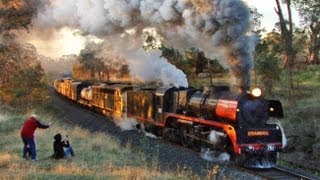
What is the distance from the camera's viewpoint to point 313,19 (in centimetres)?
4681

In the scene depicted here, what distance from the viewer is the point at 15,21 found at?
89.6ft

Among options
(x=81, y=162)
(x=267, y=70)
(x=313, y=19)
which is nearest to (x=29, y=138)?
(x=81, y=162)

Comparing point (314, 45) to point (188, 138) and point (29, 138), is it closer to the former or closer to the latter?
point (188, 138)

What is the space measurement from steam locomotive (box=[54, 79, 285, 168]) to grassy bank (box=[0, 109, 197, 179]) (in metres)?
2.78

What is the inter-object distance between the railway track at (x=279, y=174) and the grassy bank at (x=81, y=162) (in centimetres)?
297

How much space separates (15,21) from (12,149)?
434 inches

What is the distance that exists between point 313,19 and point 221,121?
107 feet

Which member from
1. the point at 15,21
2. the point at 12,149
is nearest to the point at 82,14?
the point at 15,21

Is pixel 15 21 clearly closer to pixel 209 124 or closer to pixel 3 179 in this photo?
pixel 209 124

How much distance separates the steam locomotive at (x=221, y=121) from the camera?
1692 cm

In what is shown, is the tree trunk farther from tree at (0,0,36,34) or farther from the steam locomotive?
tree at (0,0,36,34)

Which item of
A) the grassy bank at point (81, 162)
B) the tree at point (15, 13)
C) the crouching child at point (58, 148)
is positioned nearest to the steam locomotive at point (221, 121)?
the grassy bank at point (81, 162)

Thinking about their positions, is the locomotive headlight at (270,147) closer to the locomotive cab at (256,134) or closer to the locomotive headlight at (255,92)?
the locomotive cab at (256,134)

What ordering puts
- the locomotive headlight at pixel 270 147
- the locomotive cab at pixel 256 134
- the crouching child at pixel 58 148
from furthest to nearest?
the locomotive headlight at pixel 270 147, the locomotive cab at pixel 256 134, the crouching child at pixel 58 148
